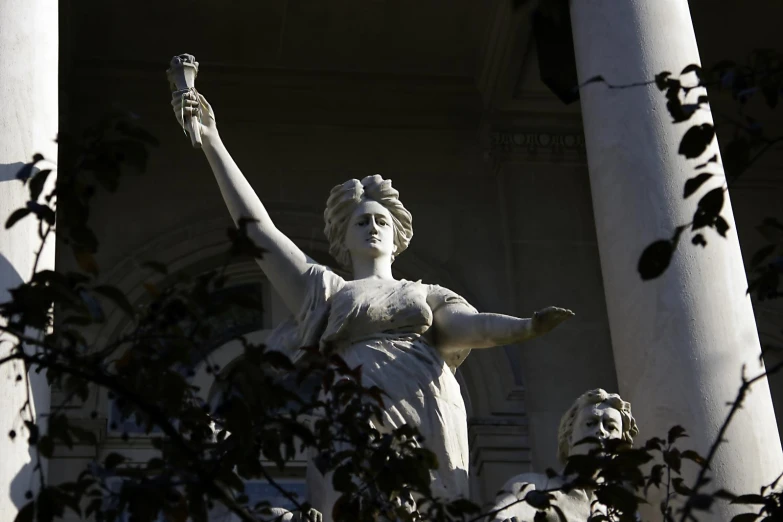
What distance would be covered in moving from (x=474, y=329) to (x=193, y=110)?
74.5 inches

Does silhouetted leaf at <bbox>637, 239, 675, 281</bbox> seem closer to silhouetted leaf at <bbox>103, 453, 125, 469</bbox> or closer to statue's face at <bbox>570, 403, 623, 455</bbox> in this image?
silhouetted leaf at <bbox>103, 453, 125, 469</bbox>

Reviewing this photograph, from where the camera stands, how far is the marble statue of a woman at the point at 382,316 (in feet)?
24.1

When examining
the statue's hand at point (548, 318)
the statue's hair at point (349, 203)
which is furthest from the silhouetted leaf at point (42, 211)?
the statue's hair at point (349, 203)

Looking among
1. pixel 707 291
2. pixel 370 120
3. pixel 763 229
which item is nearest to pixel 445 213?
pixel 370 120

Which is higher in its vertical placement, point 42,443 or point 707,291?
point 707,291

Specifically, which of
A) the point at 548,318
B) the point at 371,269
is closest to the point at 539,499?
the point at 548,318

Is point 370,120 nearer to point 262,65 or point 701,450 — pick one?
point 262,65

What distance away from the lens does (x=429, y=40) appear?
14.8 metres

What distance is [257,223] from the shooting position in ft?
26.3

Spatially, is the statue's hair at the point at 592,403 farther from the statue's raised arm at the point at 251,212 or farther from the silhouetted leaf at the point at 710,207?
the silhouetted leaf at the point at 710,207

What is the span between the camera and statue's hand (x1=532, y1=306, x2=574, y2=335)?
7.11 metres

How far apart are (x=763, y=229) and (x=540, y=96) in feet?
33.3

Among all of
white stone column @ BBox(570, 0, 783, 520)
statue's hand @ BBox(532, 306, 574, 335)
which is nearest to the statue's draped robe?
statue's hand @ BBox(532, 306, 574, 335)

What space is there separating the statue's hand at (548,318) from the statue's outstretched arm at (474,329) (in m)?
0.16
